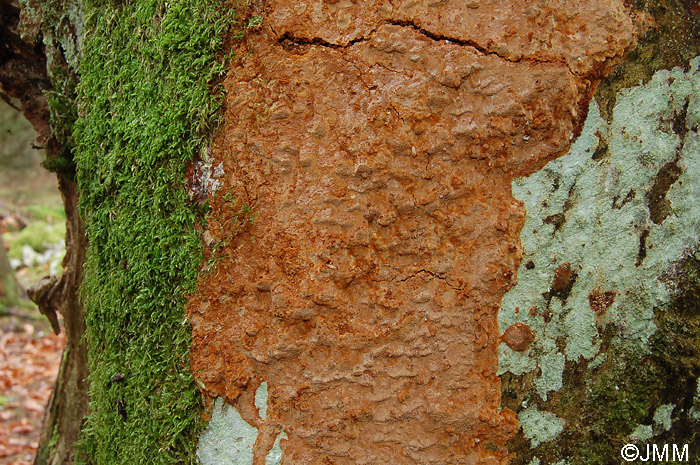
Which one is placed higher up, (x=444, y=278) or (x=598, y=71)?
(x=598, y=71)

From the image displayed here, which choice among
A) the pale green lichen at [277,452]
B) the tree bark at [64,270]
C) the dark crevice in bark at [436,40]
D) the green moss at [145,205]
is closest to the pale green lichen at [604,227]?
the dark crevice in bark at [436,40]

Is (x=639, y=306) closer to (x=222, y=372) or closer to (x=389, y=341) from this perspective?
(x=389, y=341)

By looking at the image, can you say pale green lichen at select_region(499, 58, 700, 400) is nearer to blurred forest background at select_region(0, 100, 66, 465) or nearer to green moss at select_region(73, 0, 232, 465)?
green moss at select_region(73, 0, 232, 465)

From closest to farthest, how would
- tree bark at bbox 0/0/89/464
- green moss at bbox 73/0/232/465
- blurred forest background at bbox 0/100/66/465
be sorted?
green moss at bbox 73/0/232/465
tree bark at bbox 0/0/89/464
blurred forest background at bbox 0/100/66/465

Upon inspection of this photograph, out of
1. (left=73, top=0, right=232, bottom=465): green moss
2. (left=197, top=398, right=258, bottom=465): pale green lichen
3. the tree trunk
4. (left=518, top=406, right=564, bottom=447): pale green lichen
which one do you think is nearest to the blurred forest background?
(left=73, top=0, right=232, bottom=465): green moss

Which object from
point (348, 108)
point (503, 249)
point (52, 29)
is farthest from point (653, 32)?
point (52, 29)

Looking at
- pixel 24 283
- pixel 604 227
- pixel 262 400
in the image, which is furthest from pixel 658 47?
pixel 24 283
